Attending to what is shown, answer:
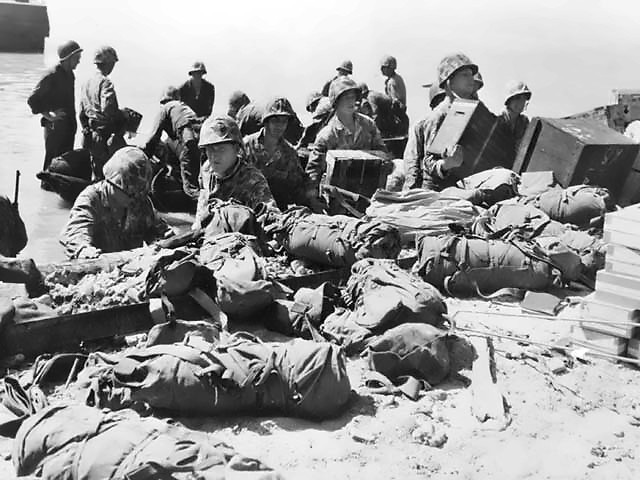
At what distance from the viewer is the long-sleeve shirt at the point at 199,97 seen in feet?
38.1

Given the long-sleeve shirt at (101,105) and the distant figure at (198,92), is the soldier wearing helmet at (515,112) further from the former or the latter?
the distant figure at (198,92)

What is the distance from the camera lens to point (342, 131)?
8.13m

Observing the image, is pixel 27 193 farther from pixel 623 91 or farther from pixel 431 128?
pixel 623 91

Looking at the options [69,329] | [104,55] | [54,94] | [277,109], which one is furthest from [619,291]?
[54,94]

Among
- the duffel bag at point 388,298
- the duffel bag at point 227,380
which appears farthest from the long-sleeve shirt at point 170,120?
the duffel bag at point 227,380

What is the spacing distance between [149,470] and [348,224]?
3148 mm

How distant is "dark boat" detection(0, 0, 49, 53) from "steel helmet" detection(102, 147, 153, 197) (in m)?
21.0

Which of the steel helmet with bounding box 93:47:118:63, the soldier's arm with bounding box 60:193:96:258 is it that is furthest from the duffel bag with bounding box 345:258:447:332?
the steel helmet with bounding box 93:47:118:63

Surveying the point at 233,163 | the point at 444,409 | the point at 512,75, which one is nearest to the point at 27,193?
the point at 233,163

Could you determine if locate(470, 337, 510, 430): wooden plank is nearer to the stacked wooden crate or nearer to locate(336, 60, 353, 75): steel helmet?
the stacked wooden crate

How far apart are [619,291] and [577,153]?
3280mm

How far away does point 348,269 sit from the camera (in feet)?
18.8

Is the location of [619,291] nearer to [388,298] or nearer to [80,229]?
[388,298]

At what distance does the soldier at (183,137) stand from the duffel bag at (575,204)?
3.87 m
